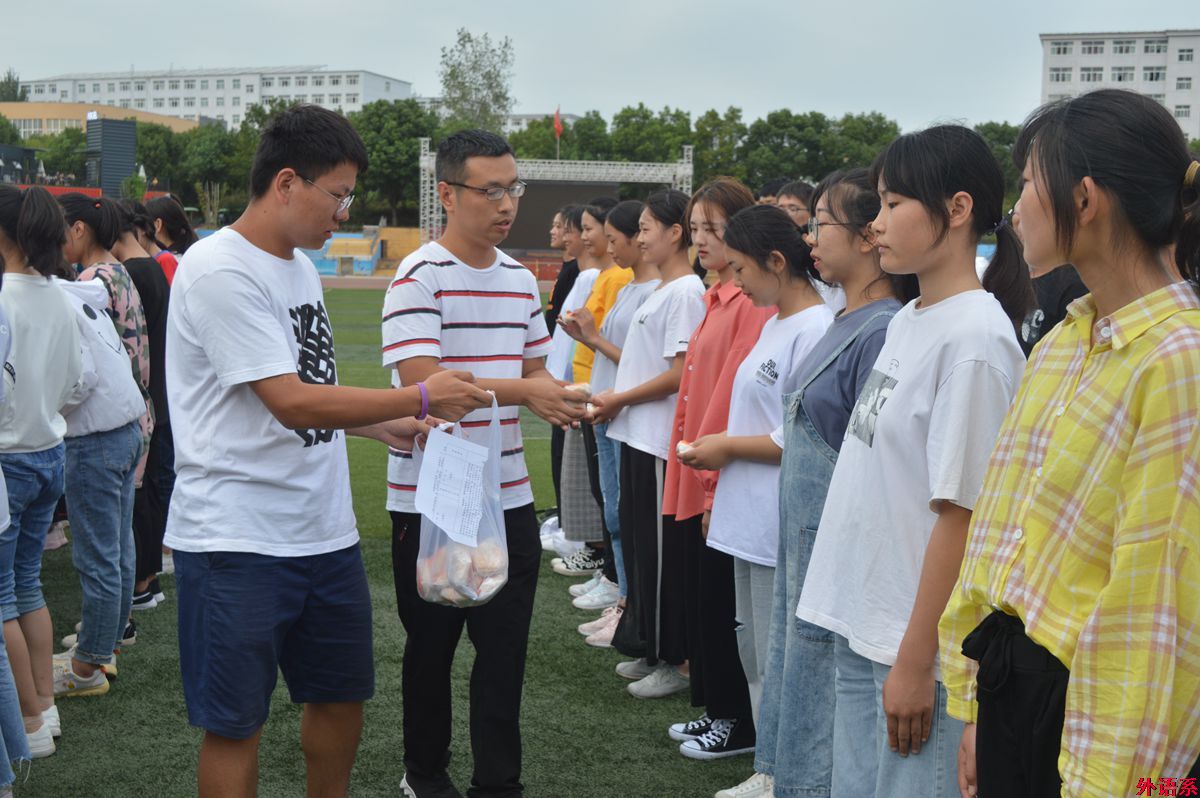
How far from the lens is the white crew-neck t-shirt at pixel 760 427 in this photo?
3871 millimetres

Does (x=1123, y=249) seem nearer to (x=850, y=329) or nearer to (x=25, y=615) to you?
(x=850, y=329)

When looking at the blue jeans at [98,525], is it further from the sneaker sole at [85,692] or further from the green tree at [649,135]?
the green tree at [649,135]

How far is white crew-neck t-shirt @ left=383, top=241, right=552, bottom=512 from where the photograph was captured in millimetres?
3625

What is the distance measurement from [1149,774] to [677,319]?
3.59m

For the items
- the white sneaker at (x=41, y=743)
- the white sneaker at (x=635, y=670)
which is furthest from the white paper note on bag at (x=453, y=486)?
the white sneaker at (x=635, y=670)

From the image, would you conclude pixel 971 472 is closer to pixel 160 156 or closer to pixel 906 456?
pixel 906 456

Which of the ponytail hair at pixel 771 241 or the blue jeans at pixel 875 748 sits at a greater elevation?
the ponytail hair at pixel 771 241

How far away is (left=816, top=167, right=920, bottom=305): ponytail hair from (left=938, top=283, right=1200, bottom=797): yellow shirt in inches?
52.3

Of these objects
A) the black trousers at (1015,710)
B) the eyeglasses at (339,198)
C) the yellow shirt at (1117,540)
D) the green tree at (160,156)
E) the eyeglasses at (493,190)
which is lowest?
the black trousers at (1015,710)

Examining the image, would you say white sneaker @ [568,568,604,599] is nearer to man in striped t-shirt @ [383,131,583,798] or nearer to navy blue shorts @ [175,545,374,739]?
man in striped t-shirt @ [383,131,583,798]

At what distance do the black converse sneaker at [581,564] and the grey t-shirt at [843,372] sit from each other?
4149 millimetres

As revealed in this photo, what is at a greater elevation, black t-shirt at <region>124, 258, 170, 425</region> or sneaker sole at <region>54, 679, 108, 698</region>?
black t-shirt at <region>124, 258, 170, 425</region>

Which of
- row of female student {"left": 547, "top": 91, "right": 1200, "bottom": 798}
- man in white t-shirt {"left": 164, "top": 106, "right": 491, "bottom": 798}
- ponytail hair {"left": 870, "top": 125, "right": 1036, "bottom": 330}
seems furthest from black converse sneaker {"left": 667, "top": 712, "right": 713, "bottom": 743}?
ponytail hair {"left": 870, "top": 125, "right": 1036, "bottom": 330}

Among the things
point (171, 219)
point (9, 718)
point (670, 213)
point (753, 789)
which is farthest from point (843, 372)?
point (171, 219)
